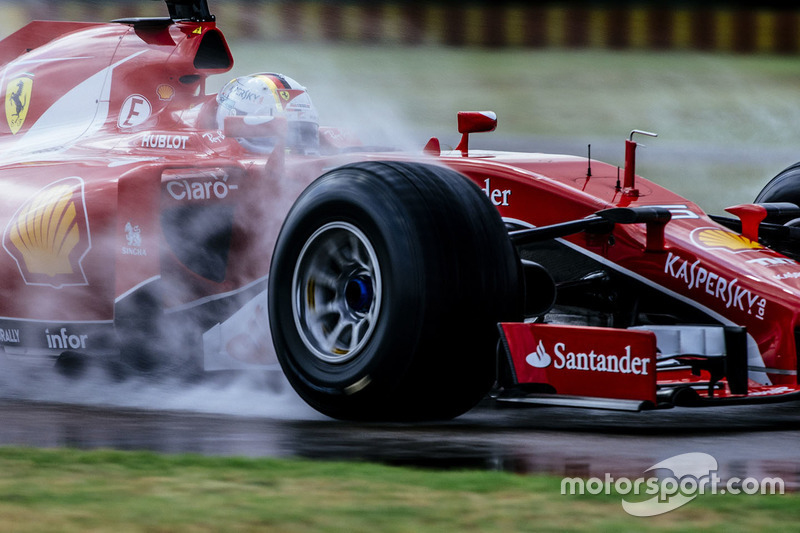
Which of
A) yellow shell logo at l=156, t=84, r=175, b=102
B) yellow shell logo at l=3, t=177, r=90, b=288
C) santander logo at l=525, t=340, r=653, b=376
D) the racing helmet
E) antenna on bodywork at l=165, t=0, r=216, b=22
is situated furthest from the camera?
antenna on bodywork at l=165, t=0, r=216, b=22

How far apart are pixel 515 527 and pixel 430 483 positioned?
1.84 feet

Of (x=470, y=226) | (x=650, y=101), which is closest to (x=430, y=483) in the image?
(x=470, y=226)

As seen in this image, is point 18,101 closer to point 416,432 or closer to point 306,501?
point 416,432

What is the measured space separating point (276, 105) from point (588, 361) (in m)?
2.63

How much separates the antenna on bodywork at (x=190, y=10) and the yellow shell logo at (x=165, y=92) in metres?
0.51

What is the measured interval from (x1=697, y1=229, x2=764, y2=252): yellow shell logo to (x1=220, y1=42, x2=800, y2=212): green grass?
11.3 meters

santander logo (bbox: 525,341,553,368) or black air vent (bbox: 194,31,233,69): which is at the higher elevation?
black air vent (bbox: 194,31,233,69)

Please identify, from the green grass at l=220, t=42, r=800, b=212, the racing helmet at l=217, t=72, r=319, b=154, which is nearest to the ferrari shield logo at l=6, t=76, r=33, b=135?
the racing helmet at l=217, t=72, r=319, b=154

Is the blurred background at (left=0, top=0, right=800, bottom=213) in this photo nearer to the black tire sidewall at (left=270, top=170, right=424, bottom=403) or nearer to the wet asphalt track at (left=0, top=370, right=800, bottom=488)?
the wet asphalt track at (left=0, top=370, right=800, bottom=488)

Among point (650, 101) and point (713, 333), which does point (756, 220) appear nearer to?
point (713, 333)

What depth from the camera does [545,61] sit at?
23062mm

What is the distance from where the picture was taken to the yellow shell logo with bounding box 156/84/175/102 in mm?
7020

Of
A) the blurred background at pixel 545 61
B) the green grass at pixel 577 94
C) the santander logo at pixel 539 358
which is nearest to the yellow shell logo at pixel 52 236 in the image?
the santander logo at pixel 539 358

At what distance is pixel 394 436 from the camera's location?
15.6 ft
